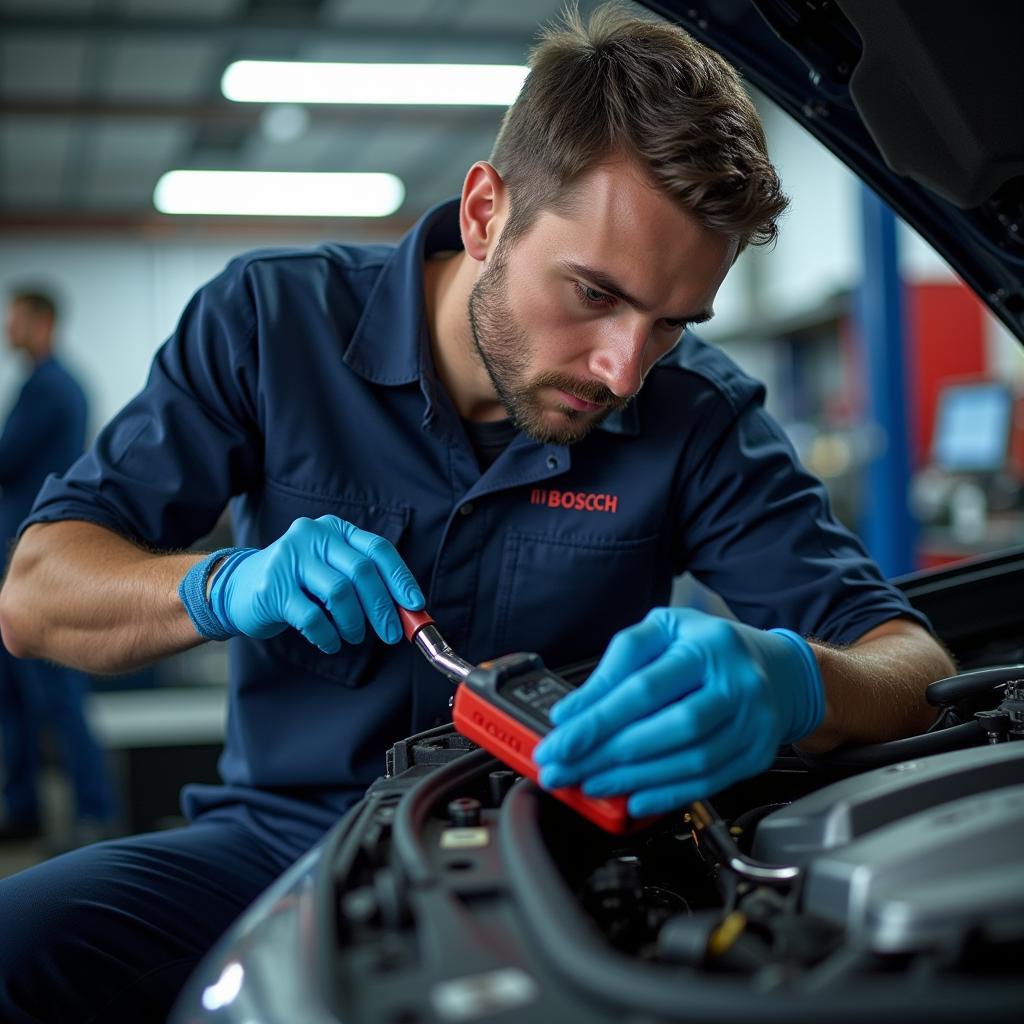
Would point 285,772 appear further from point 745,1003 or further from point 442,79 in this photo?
point 442,79

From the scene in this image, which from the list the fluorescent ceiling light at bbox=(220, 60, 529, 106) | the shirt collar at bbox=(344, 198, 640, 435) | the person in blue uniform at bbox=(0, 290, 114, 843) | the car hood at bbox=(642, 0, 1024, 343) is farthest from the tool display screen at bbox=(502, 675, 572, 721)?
the fluorescent ceiling light at bbox=(220, 60, 529, 106)

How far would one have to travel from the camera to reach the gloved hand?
109cm

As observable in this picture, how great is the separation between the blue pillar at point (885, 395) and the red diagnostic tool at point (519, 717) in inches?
128

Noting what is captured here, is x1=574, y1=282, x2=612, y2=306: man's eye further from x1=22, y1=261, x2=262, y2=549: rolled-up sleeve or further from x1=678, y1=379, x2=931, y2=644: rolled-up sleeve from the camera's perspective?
x1=22, y1=261, x2=262, y2=549: rolled-up sleeve

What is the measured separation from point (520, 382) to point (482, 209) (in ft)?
0.75

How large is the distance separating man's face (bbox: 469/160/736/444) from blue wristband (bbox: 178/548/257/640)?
0.36 metres

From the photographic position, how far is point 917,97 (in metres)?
1.05

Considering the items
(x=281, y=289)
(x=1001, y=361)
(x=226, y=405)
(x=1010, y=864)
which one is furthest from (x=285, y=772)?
(x=1001, y=361)

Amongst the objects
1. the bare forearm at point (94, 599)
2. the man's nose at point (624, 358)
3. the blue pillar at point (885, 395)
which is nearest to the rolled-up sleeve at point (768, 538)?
the man's nose at point (624, 358)

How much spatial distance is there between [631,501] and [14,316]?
11.5 feet

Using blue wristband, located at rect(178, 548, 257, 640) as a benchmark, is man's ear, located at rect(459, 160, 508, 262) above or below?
Answer: above

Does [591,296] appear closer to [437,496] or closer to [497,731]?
[437,496]

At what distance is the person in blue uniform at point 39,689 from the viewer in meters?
3.63

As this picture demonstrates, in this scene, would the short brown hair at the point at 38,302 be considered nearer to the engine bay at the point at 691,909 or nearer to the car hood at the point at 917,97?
the car hood at the point at 917,97
